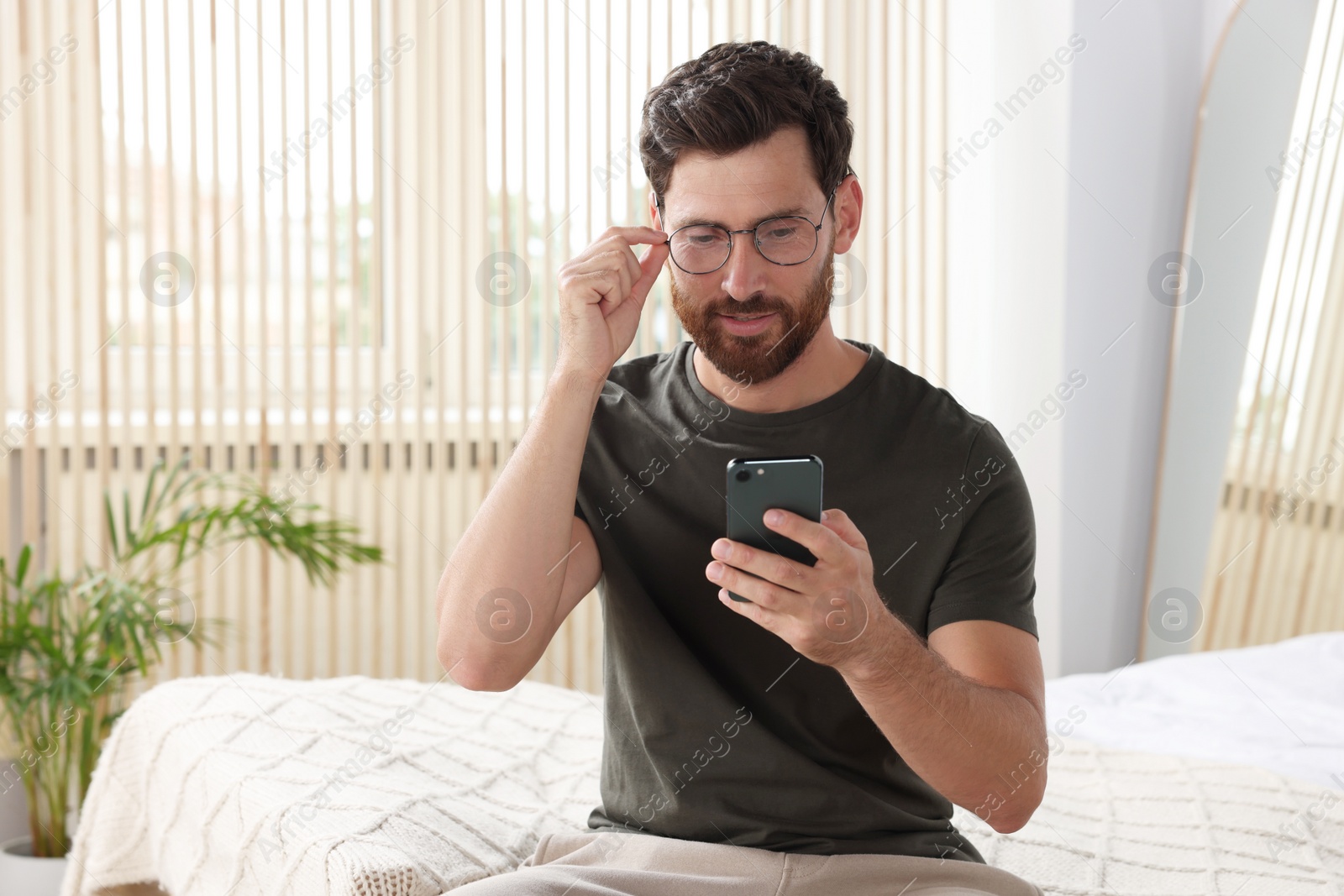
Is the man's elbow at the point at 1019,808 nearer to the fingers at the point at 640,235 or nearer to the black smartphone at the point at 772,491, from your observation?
the black smartphone at the point at 772,491

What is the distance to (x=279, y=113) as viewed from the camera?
2850 millimetres

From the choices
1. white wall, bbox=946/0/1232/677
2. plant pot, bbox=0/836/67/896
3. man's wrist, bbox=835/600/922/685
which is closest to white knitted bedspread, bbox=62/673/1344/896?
man's wrist, bbox=835/600/922/685

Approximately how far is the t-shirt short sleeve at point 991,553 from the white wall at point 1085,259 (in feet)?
5.84

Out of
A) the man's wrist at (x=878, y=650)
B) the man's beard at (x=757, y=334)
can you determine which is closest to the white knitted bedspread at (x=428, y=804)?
the man's wrist at (x=878, y=650)

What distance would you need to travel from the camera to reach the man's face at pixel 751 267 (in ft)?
4.32

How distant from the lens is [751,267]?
51.8 inches

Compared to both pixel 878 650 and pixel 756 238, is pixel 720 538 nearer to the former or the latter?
pixel 878 650

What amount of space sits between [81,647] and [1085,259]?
103 inches

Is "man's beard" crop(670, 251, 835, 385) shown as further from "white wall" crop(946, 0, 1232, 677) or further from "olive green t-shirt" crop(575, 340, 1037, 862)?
"white wall" crop(946, 0, 1232, 677)

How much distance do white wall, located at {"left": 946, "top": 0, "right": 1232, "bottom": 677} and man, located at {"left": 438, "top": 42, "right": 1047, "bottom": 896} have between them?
1721 millimetres

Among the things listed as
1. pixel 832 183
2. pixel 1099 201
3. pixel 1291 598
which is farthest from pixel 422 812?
pixel 1099 201

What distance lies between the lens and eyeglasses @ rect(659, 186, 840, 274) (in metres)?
1.32

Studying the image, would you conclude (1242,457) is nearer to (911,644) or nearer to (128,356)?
(911,644)

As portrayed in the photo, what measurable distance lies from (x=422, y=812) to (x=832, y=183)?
3.08ft
